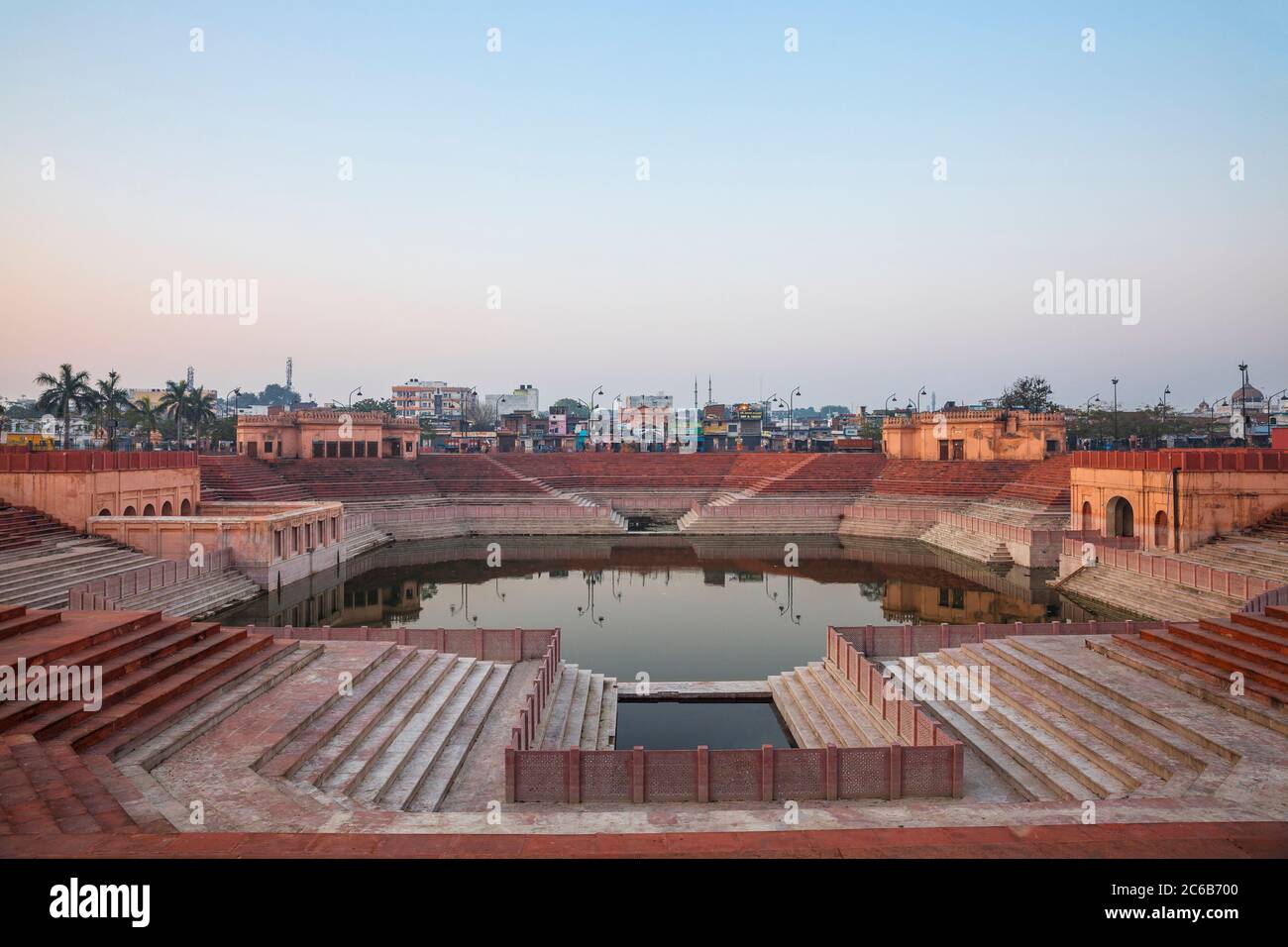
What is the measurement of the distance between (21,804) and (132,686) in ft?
15.9

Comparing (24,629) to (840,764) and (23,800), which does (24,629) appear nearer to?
(23,800)

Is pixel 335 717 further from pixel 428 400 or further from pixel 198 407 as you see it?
pixel 428 400

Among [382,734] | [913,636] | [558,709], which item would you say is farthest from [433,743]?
[913,636]

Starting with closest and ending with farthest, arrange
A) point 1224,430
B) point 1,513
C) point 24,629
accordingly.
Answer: point 24,629
point 1,513
point 1224,430

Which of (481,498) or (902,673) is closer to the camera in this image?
(902,673)

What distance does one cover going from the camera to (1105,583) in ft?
113

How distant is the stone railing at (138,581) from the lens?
22.9 metres

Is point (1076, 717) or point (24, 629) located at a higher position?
point (24, 629)

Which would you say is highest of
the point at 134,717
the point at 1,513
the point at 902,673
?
the point at 1,513

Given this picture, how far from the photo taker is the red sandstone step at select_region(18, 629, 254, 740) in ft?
39.0

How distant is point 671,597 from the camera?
123 ft

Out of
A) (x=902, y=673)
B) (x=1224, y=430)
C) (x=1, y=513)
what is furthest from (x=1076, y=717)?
(x=1224, y=430)

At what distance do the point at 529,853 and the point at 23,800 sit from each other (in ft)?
21.0

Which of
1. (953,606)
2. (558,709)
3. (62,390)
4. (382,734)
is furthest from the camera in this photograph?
(62,390)
